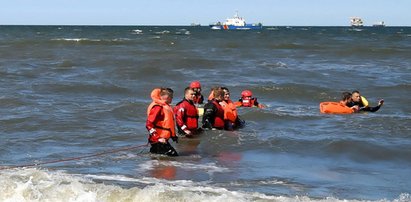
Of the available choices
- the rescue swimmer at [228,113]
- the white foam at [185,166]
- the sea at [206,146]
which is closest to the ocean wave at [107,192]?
the sea at [206,146]

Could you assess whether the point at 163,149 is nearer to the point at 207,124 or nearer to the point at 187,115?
the point at 187,115

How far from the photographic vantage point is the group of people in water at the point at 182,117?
375 inches

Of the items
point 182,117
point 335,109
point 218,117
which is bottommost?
point 335,109

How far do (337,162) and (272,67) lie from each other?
19851 mm

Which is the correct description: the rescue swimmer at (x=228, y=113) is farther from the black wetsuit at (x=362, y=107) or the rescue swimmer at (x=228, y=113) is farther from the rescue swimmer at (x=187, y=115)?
the black wetsuit at (x=362, y=107)

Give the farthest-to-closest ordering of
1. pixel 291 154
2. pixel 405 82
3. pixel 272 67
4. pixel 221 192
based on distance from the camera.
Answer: pixel 272 67, pixel 405 82, pixel 291 154, pixel 221 192

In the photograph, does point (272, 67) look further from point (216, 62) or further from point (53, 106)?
point (53, 106)

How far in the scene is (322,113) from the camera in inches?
611

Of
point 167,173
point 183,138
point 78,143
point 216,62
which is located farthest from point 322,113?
point 216,62

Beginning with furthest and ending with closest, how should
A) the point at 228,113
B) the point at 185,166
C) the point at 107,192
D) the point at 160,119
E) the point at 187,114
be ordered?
the point at 228,113
the point at 187,114
the point at 160,119
the point at 185,166
the point at 107,192

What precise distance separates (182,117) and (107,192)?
4208 millimetres

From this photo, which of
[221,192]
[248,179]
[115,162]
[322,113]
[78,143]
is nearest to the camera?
[221,192]

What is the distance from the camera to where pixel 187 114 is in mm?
11375
